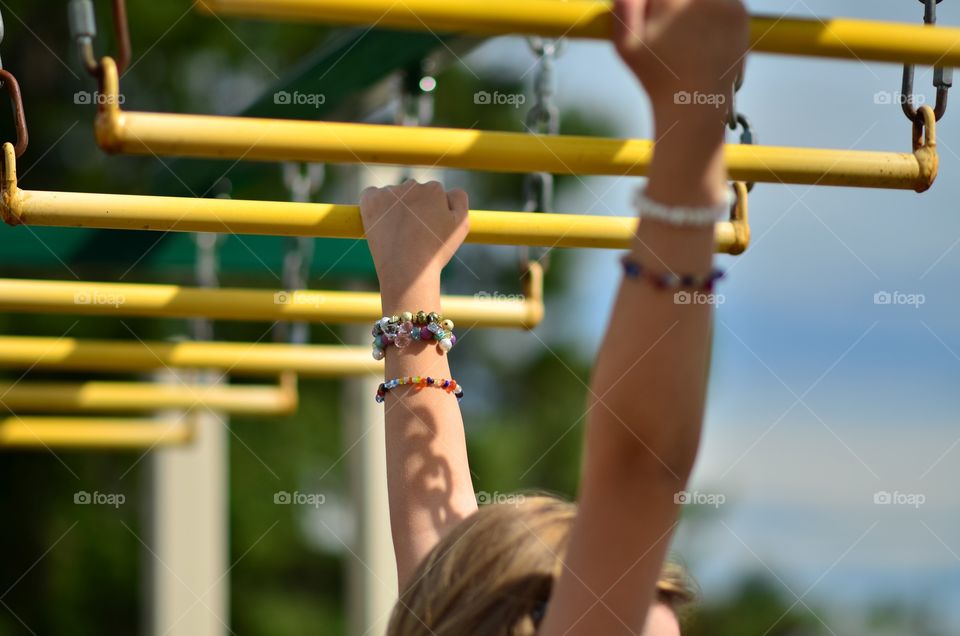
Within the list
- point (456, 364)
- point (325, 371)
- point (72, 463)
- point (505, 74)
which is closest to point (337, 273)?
point (325, 371)

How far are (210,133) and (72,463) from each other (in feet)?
22.6

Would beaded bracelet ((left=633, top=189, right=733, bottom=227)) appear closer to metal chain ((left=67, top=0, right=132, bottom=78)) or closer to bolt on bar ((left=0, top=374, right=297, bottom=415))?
metal chain ((left=67, top=0, right=132, bottom=78))

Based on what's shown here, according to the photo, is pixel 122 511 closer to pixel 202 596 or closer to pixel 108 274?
pixel 108 274

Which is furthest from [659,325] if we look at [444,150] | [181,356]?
[181,356]

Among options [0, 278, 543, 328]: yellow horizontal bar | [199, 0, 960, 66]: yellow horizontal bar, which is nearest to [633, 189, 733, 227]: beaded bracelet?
[199, 0, 960, 66]: yellow horizontal bar

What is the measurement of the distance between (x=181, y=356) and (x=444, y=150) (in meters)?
1.16

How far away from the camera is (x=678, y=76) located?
30.5 inches

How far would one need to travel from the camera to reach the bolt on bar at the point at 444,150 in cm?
110

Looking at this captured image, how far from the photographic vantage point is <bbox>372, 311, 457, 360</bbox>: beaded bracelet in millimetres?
1295

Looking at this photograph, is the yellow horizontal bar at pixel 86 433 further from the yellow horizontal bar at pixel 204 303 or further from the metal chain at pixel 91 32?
the metal chain at pixel 91 32

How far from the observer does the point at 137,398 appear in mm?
2717

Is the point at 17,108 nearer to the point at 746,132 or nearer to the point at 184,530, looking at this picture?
the point at 746,132

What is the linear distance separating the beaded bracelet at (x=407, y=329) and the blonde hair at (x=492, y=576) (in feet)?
0.92

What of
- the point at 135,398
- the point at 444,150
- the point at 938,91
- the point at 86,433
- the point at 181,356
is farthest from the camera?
the point at 86,433
